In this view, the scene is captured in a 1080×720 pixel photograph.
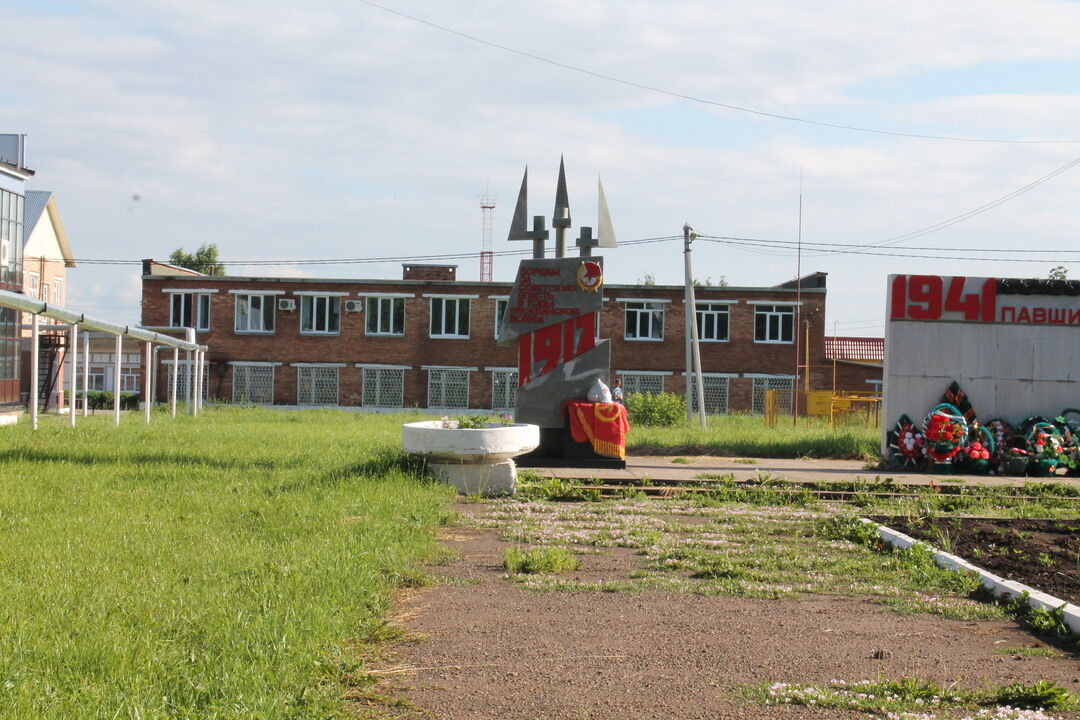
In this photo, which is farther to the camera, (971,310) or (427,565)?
(971,310)

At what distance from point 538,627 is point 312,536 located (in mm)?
A: 2495

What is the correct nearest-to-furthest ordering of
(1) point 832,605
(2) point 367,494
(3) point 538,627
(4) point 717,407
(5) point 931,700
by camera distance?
(5) point 931,700 < (3) point 538,627 < (1) point 832,605 < (2) point 367,494 < (4) point 717,407

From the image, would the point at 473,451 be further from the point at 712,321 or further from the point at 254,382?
the point at 254,382

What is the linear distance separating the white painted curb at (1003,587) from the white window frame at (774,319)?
3937cm

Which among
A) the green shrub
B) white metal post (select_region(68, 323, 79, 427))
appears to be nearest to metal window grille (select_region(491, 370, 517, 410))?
white metal post (select_region(68, 323, 79, 427))

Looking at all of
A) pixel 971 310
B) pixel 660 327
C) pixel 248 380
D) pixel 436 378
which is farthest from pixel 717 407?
pixel 971 310

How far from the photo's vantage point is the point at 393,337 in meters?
49.8

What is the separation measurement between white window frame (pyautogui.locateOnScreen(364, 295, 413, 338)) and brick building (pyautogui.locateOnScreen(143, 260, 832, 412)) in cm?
5

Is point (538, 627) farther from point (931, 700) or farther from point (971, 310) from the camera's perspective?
point (971, 310)

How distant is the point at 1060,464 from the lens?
18766mm

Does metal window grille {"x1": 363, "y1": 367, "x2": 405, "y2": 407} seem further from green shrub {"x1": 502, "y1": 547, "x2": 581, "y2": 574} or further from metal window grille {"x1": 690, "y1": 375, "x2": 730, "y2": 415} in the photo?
green shrub {"x1": 502, "y1": 547, "x2": 581, "y2": 574}

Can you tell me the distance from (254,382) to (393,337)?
21.7 feet

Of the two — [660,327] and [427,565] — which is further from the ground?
[660,327]

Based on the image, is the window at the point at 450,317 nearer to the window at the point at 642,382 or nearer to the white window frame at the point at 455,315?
the white window frame at the point at 455,315
